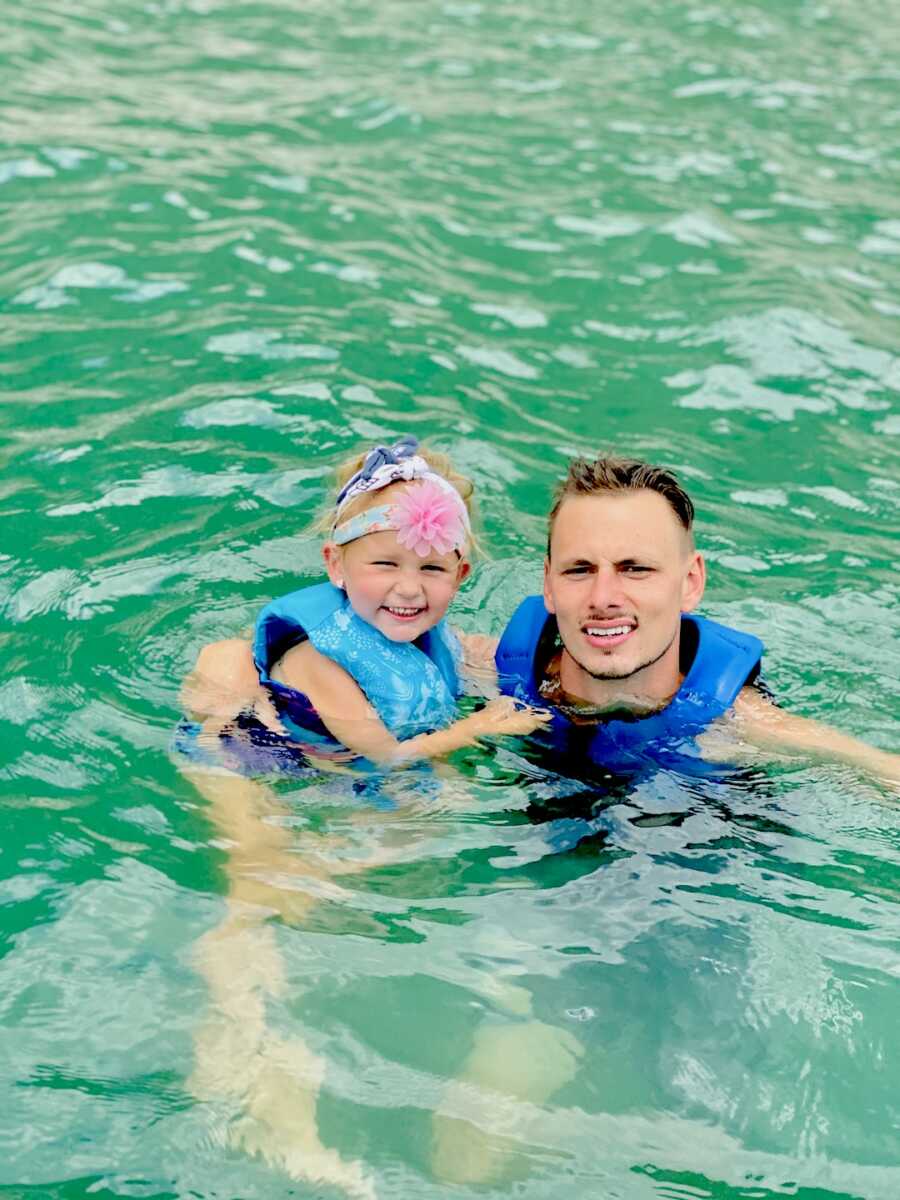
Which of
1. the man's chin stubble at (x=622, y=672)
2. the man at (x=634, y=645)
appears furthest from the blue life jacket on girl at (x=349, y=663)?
the man's chin stubble at (x=622, y=672)

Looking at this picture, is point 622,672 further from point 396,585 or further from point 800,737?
point 396,585

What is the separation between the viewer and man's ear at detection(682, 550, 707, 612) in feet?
17.5

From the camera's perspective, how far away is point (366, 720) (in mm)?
5355

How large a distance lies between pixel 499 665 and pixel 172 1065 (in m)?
2.14

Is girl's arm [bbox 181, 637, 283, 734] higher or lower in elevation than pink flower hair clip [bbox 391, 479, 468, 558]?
lower

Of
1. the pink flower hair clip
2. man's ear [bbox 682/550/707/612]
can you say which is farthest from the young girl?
man's ear [bbox 682/550/707/612]

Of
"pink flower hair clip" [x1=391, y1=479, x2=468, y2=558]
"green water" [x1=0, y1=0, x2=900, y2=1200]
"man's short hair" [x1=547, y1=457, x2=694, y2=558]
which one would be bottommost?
"green water" [x1=0, y1=0, x2=900, y2=1200]

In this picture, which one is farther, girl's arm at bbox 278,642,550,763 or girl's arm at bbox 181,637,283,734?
girl's arm at bbox 181,637,283,734

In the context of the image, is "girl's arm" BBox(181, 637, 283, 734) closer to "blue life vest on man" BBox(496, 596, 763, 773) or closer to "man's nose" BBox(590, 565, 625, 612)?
"blue life vest on man" BBox(496, 596, 763, 773)

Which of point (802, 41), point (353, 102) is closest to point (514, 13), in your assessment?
point (802, 41)

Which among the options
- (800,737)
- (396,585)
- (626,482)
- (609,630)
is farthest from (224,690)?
(800,737)

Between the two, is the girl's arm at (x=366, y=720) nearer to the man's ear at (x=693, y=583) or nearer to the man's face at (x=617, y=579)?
the man's face at (x=617, y=579)

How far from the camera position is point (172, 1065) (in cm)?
411

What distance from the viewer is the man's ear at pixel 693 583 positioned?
5.34m
